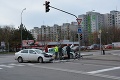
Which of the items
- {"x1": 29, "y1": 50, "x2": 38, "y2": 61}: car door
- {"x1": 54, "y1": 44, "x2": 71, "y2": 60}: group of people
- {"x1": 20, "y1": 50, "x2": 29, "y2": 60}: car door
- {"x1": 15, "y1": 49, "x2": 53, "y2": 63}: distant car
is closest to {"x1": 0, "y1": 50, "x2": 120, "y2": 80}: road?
{"x1": 15, "y1": 49, "x2": 53, "y2": 63}: distant car

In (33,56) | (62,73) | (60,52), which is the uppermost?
(60,52)

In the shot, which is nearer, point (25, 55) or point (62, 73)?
point (62, 73)

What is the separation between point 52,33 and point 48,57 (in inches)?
5521

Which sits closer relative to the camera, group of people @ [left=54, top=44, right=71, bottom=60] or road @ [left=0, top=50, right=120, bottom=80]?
road @ [left=0, top=50, right=120, bottom=80]

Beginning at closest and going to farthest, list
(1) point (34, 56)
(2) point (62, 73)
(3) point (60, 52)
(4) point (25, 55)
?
(2) point (62, 73) → (1) point (34, 56) → (4) point (25, 55) → (3) point (60, 52)

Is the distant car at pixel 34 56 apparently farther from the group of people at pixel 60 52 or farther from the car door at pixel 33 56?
the group of people at pixel 60 52

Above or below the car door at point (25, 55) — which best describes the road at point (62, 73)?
below

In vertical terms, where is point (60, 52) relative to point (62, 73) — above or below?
above

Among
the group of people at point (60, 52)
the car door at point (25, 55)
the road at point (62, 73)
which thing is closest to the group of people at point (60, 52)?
the group of people at point (60, 52)

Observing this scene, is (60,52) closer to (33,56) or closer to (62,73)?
(33,56)

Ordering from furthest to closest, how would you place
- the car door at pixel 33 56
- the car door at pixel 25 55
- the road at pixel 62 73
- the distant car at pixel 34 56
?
the car door at pixel 25 55 < the car door at pixel 33 56 < the distant car at pixel 34 56 < the road at pixel 62 73

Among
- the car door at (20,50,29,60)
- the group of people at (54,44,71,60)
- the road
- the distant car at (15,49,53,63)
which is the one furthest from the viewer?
the group of people at (54,44,71,60)

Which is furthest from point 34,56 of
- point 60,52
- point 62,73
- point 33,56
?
point 62,73

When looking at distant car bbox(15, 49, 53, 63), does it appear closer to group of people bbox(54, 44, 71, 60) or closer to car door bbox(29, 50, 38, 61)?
car door bbox(29, 50, 38, 61)
